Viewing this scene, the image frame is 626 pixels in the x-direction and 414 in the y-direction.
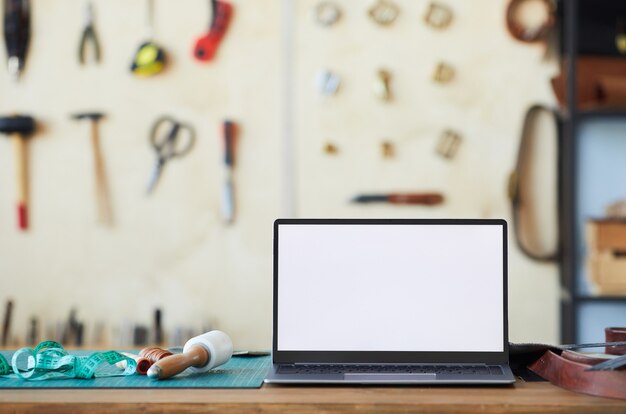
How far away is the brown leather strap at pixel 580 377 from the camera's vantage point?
1.50m

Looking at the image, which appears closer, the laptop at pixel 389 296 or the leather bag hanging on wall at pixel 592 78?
the laptop at pixel 389 296

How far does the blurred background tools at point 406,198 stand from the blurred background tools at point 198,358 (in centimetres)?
189

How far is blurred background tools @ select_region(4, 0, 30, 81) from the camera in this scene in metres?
3.68

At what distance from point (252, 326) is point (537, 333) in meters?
1.21

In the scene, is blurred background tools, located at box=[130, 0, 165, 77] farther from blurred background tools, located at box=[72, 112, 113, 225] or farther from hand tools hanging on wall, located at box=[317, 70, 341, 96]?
hand tools hanging on wall, located at box=[317, 70, 341, 96]

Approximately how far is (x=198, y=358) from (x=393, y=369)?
1.26 feet

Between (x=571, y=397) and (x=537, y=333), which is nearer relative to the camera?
(x=571, y=397)

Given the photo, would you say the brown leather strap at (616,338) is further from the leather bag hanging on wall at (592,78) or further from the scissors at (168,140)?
the scissors at (168,140)

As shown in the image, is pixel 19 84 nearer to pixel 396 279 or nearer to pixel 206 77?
pixel 206 77

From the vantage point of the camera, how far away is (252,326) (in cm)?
368

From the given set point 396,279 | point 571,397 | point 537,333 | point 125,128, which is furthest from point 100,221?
point 571,397

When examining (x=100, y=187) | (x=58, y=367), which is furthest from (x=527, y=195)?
(x=58, y=367)

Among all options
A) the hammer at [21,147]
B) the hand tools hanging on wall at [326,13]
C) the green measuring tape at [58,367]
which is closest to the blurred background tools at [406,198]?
the hand tools hanging on wall at [326,13]

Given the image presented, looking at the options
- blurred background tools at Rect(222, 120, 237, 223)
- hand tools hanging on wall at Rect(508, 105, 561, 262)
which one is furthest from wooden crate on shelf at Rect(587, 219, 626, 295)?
A: blurred background tools at Rect(222, 120, 237, 223)
